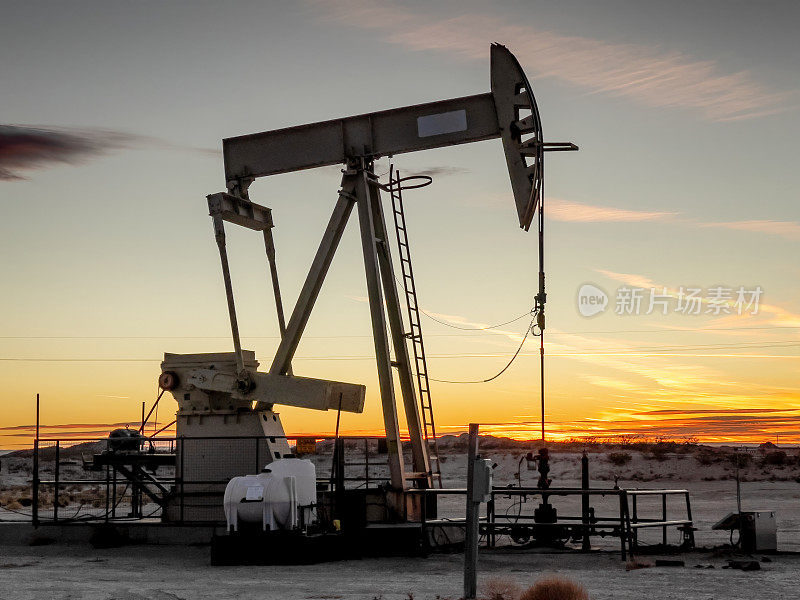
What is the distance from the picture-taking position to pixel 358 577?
12273 mm

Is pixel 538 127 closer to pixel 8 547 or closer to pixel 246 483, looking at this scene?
pixel 246 483

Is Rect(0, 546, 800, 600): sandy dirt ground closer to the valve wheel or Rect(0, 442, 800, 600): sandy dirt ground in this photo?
Rect(0, 442, 800, 600): sandy dirt ground

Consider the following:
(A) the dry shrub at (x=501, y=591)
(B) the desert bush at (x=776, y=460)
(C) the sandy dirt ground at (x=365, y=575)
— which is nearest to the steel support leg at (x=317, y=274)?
(C) the sandy dirt ground at (x=365, y=575)

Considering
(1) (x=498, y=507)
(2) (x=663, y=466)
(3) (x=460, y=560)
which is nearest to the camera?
(3) (x=460, y=560)

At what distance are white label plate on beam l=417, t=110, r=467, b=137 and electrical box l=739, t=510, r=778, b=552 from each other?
6.45m

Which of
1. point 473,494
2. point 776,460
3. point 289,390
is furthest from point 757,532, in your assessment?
point 776,460

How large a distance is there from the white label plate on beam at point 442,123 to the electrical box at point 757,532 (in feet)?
21.2

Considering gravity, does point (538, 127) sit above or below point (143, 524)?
above

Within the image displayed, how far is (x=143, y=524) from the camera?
15.8 m

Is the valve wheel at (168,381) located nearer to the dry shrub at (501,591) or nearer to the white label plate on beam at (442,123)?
the white label plate on beam at (442,123)

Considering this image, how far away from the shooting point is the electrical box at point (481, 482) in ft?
30.8

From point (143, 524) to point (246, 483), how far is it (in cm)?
296

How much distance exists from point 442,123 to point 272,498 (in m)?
5.65

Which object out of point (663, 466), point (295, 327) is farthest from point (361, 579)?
point (663, 466)
